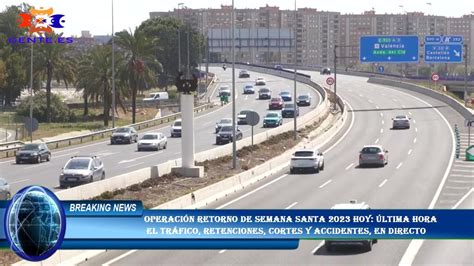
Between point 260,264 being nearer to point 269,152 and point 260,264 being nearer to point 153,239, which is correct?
point 153,239

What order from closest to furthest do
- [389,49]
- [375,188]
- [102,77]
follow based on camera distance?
1. [375,188]
2. [389,49]
3. [102,77]

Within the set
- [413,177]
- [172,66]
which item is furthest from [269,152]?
[172,66]

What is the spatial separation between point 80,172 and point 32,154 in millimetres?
14990

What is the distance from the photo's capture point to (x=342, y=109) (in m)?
86.6

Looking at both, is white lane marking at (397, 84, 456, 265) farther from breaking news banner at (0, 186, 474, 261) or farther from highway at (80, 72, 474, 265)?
breaking news banner at (0, 186, 474, 261)

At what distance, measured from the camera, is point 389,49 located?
83688mm

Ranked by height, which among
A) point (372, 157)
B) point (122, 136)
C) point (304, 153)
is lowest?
point (122, 136)

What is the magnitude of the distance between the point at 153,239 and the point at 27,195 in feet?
7.65

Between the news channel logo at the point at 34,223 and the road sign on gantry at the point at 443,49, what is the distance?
76.3 m

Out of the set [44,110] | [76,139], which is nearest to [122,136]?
[76,139]

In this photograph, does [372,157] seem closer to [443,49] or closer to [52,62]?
[443,49]

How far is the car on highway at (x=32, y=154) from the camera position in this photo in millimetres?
52781

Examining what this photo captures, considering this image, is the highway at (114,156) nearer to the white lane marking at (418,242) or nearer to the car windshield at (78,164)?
the car windshield at (78,164)

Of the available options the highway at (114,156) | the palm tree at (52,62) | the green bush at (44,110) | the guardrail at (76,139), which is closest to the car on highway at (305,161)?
the highway at (114,156)
